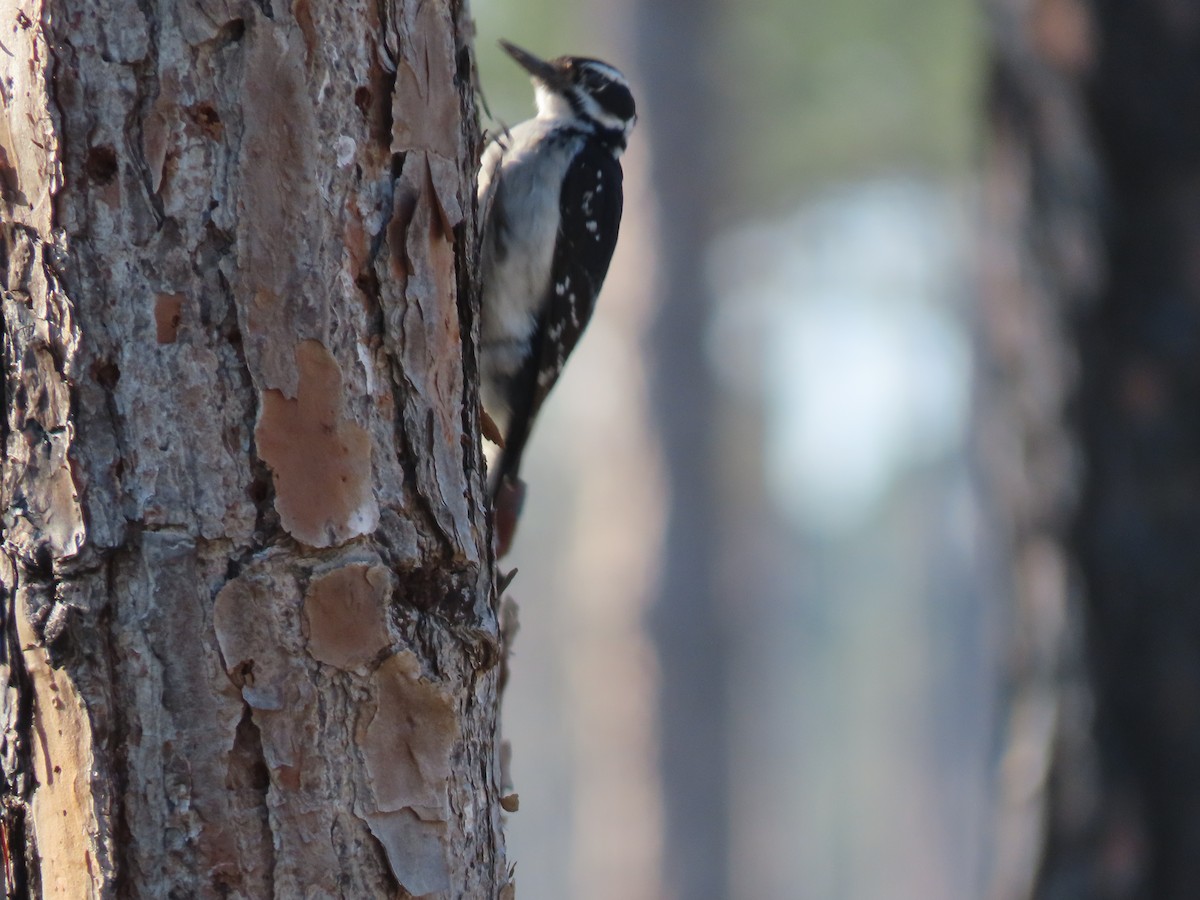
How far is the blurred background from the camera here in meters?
3.33

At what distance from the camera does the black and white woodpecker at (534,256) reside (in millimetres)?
3254

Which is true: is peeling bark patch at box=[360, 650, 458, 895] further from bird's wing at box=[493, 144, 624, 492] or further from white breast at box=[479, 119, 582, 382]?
→ white breast at box=[479, 119, 582, 382]

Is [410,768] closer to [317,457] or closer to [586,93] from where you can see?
[317,457]

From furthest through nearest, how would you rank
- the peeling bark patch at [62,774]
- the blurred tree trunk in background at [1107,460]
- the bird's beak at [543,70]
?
the bird's beak at [543,70] → the blurred tree trunk in background at [1107,460] → the peeling bark patch at [62,774]

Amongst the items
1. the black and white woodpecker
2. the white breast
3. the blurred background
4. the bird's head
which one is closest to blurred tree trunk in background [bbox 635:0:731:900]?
the blurred background

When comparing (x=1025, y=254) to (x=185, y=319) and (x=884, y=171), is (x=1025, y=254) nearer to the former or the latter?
(x=185, y=319)

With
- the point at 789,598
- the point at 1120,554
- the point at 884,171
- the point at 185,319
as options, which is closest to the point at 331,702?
the point at 185,319

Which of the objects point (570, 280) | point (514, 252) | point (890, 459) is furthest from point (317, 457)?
point (890, 459)

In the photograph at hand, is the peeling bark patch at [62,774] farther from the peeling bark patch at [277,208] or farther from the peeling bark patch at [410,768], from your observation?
the peeling bark patch at [277,208]

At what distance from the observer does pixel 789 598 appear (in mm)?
25344

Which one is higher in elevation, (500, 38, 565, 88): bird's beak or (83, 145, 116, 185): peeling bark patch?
(500, 38, 565, 88): bird's beak

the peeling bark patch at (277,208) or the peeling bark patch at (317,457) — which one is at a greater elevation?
the peeling bark patch at (277,208)

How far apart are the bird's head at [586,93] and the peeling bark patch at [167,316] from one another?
2.23m

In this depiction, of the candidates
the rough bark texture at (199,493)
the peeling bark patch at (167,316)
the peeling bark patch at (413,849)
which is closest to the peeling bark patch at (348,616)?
the rough bark texture at (199,493)
